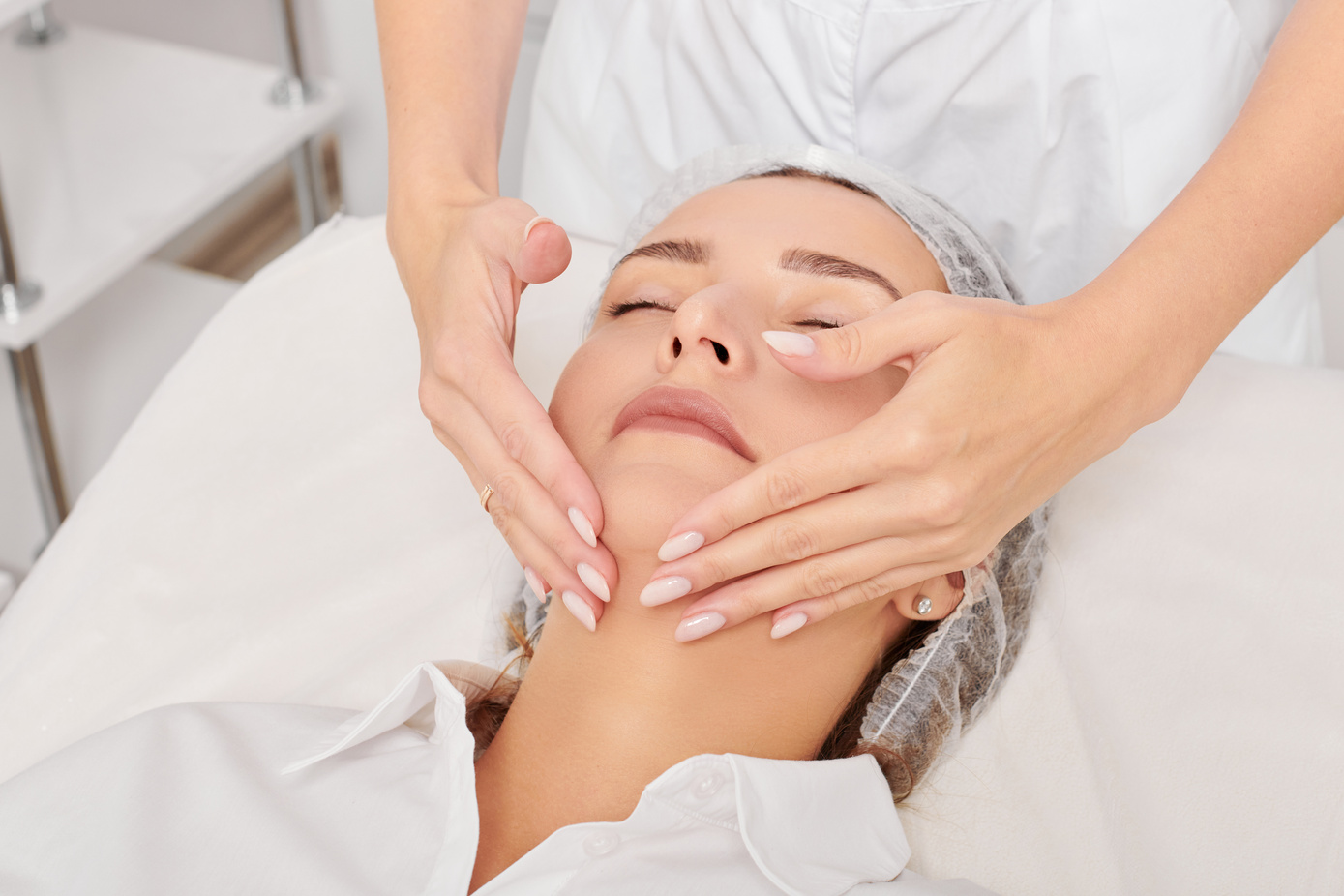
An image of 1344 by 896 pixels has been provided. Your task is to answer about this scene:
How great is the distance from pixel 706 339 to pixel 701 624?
23 cm

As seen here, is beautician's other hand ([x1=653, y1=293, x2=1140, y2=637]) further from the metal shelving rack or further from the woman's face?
the metal shelving rack

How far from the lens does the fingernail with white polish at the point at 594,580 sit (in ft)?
3.03

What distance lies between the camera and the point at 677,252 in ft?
3.68

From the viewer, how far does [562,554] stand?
0.93m

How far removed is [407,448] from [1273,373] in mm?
1058

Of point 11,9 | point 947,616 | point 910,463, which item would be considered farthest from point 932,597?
point 11,9

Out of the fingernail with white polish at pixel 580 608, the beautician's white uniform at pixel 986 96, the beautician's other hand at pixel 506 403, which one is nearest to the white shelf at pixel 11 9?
the beautician's white uniform at pixel 986 96

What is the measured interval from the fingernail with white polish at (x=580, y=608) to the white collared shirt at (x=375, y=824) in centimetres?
14

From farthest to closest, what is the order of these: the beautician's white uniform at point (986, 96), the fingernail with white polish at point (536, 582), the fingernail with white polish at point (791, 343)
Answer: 1. the beautician's white uniform at point (986, 96)
2. the fingernail with white polish at point (536, 582)
3. the fingernail with white polish at point (791, 343)

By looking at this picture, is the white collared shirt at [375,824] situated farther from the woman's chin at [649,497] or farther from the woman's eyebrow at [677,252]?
the woman's eyebrow at [677,252]

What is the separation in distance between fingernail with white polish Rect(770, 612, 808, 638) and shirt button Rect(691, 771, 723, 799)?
0.43ft

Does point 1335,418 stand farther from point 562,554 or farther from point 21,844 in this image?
point 21,844

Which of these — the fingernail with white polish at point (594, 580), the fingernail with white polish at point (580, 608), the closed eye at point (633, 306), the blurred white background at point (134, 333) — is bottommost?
the blurred white background at point (134, 333)

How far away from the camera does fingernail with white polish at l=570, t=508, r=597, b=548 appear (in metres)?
0.92
